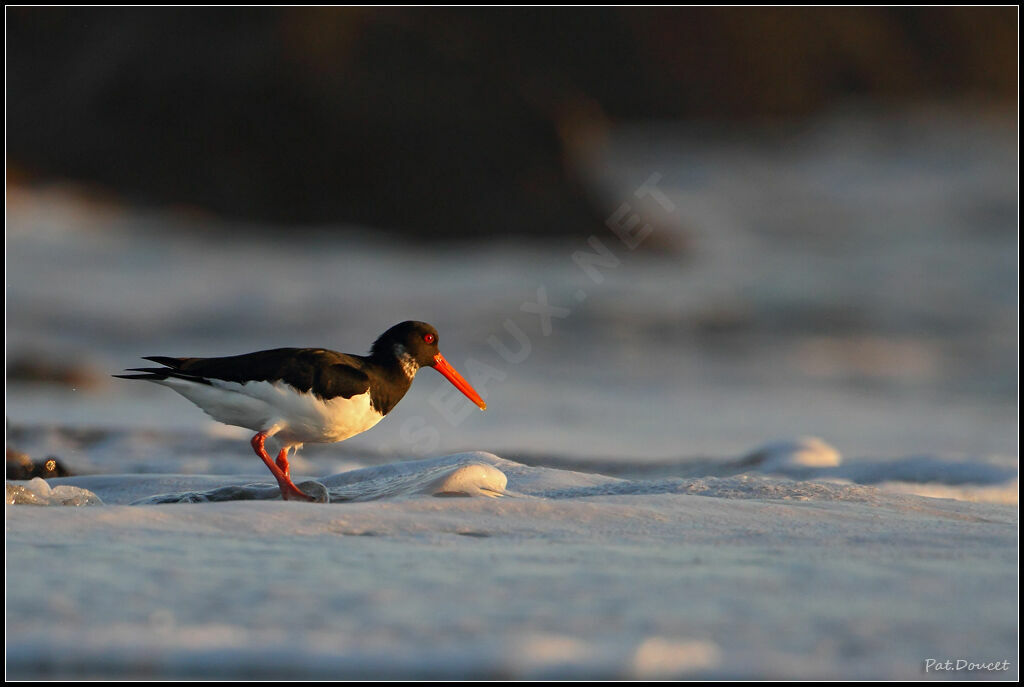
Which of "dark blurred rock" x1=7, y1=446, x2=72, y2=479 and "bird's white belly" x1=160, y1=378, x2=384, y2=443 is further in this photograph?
"dark blurred rock" x1=7, y1=446, x2=72, y2=479

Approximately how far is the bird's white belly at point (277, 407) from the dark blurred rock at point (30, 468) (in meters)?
0.73

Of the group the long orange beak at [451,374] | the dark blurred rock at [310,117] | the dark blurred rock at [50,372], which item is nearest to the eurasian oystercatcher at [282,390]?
the long orange beak at [451,374]

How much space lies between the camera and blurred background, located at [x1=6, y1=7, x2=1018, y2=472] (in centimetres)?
745

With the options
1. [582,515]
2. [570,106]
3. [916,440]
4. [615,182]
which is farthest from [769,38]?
[582,515]

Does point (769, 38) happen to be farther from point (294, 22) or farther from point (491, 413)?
point (491, 413)

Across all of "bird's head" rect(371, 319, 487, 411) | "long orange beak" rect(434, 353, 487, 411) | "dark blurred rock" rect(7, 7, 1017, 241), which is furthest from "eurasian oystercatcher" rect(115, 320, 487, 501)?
"dark blurred rock" rect(7, 7, 1017, 241)

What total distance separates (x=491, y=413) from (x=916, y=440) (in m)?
2.52

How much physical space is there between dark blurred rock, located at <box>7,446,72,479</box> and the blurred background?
1.70 ft

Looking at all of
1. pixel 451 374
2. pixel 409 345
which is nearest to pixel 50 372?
pixel 451 374

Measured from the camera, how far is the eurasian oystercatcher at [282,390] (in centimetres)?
414

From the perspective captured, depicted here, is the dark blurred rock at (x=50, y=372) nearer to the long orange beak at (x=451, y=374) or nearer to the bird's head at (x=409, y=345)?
the long orange beak at (x=451, y=374)

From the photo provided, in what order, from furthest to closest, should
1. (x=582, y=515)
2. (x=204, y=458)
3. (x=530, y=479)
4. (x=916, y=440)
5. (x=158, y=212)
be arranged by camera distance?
(x=158, y=212)
(x=916, y=440)
(x=204, y=458)
(x=530, y=479)
(x=582, y=515)

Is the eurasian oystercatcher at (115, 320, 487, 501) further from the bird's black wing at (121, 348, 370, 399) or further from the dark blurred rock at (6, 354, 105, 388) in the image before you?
the dark blurred rock at (6, 354, 105, 388)

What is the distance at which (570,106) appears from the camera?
14984 mm
